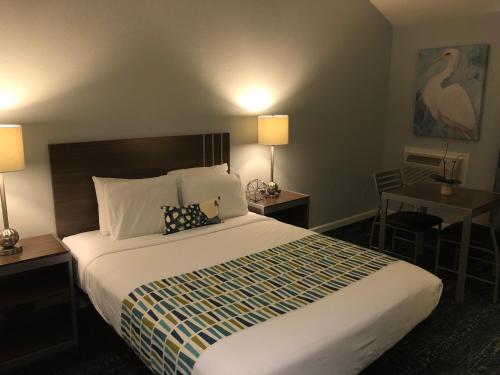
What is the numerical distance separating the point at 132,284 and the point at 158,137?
4.43ft

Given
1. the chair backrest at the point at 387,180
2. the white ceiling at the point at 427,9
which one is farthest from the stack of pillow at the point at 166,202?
the white ceiling at the point at 427,9

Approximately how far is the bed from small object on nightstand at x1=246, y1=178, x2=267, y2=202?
440 mm

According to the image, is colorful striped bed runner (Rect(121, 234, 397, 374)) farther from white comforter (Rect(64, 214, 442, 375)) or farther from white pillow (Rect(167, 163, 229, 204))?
white pillow (Rect(167, 163, 229, 204))

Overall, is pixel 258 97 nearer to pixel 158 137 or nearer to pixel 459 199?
pixel 158 137

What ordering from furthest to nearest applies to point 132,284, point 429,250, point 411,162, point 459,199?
point 411,162, point 429,250, point 459,199, point 132,284

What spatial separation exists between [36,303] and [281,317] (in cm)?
152

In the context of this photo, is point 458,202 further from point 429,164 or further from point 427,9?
point 427,9

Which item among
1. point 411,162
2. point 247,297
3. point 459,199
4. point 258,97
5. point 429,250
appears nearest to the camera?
point 247,297

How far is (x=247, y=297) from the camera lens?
2020 millimetres

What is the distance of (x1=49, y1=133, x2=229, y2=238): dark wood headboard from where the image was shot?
2.79 metres

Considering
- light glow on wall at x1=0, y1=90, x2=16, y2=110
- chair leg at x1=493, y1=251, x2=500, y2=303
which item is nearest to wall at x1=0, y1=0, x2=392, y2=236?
light glow on wall at x1=0, y1=90, x2=16, y2=110

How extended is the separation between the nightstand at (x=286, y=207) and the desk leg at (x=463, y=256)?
1.28m

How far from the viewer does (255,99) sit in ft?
12.4

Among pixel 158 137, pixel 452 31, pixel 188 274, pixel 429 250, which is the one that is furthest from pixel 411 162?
pixel 188 274
